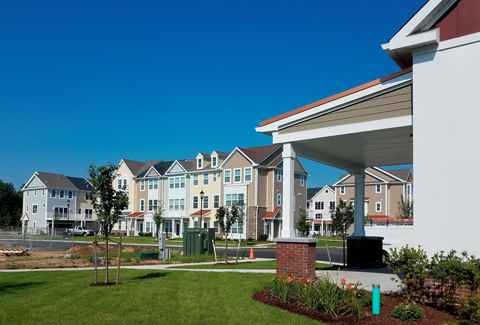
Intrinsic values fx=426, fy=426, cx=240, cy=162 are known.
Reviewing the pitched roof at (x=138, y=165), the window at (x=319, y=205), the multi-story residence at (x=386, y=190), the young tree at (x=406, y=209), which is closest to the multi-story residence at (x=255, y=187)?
the multi-story residence at (x=386, y=190)

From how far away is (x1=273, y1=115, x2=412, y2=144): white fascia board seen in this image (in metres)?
10.4

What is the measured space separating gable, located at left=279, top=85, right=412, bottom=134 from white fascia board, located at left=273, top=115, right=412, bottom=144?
0.09 metres

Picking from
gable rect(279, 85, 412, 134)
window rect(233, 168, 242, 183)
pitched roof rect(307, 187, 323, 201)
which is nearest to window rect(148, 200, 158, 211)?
window rect(233, 168, 242, 183)

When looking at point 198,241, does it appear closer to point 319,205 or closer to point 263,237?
point 263,237

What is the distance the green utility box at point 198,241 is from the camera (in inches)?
921

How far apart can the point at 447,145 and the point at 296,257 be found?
178 inches

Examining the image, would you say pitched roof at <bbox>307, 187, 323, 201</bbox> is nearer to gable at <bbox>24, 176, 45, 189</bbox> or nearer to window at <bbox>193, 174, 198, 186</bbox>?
window at <bbox>193, 174, 198, 186</bbox>

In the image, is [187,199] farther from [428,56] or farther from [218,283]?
[428,56]

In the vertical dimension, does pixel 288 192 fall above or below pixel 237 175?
below

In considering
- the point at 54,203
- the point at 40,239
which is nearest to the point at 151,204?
the point at 54,203

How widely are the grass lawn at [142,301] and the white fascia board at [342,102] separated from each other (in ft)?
14.9

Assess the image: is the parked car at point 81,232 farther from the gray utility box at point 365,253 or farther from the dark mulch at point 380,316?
the dark mulch at point 380,316

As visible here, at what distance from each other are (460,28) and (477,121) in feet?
7.03

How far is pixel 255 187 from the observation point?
46438 mm
